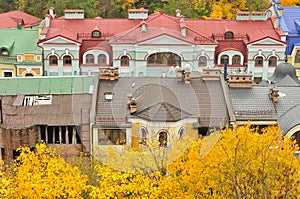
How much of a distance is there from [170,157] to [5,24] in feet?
145

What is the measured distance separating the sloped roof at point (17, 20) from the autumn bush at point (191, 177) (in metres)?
41.5

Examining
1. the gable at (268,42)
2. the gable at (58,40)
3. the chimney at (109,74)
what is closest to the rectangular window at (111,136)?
the chimney at (109,74)

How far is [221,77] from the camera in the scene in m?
37.4

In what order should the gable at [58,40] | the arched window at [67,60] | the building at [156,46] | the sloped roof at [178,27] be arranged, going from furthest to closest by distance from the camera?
the sloped roof at [178,27]
the arched window at [67,60]
the gable at [58,40]
the building at [156,46]

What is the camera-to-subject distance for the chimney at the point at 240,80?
122 feet

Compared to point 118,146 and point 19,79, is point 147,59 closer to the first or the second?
point 19,79

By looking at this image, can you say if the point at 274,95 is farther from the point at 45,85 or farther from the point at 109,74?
the point at 45,85

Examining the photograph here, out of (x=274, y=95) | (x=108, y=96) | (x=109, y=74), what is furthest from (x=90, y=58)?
(x=274, y=95)

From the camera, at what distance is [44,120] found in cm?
3566

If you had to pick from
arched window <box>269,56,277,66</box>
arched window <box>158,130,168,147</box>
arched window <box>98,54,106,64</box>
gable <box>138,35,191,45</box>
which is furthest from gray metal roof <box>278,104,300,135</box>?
arched window <box>98,54,106,64</box>

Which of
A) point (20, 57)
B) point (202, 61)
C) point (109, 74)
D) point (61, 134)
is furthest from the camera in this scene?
point (202, 61)

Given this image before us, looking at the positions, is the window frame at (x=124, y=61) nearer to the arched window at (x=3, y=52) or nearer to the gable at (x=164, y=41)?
the gable at (x=164, y=41)

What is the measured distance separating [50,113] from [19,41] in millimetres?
20031

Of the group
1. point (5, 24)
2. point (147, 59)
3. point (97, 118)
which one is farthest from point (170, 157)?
point (5, 24)
